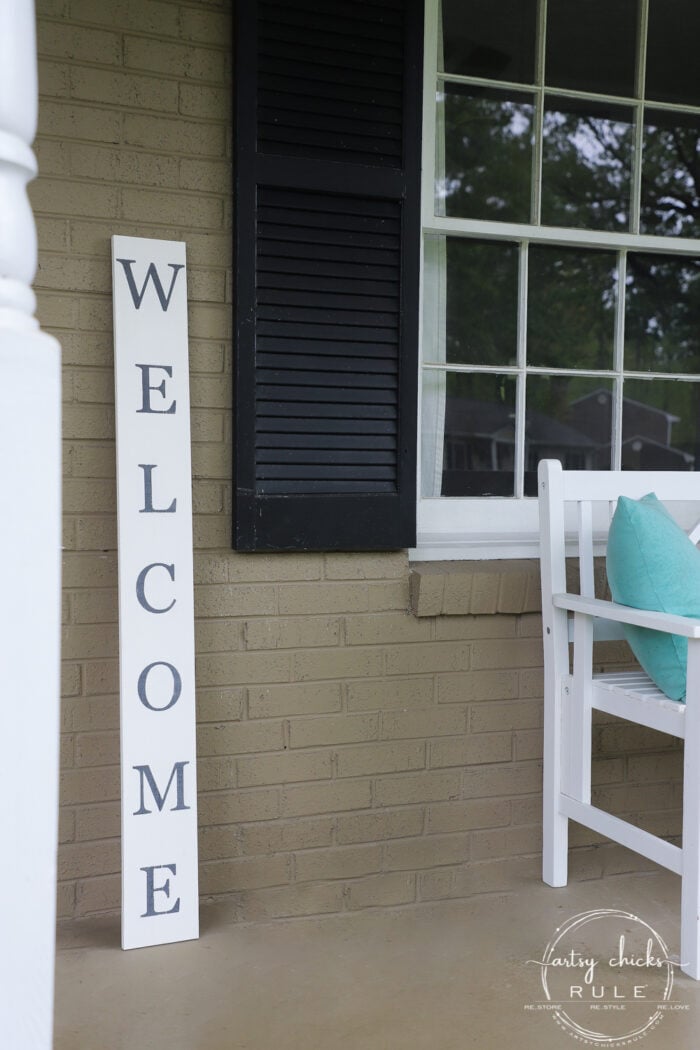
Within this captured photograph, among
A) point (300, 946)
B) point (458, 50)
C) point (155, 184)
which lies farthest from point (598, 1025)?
point (458, 50)

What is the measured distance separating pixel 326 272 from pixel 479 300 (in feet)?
1.86

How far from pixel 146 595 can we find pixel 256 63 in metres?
Answer: 1.34

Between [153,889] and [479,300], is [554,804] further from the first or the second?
[479,300]

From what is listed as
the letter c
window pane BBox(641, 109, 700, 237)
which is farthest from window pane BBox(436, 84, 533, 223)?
the letter c

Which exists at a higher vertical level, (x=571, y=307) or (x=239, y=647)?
(x=571, y=307)

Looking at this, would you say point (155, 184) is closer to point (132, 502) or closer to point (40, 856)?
point (132, 502)

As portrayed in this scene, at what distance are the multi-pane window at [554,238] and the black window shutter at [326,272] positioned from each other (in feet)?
0.65

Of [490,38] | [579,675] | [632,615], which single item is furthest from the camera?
[490,38]

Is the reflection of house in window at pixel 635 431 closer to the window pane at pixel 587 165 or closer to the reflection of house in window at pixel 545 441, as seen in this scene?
the reflection of house in window at pixel 545 441

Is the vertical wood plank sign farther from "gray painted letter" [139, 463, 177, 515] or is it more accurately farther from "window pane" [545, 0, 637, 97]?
"window pane" [545, 0, 637, 97]

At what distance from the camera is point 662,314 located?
306 centimetres

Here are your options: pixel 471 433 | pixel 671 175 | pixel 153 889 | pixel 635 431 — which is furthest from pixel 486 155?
pixel 153 889

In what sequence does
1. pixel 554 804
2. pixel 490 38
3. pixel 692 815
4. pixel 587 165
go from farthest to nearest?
pixel 587 165, pixel 490 38, pixel 554 804, pixel 692 815

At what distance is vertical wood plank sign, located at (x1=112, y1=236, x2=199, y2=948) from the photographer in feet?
7.43
